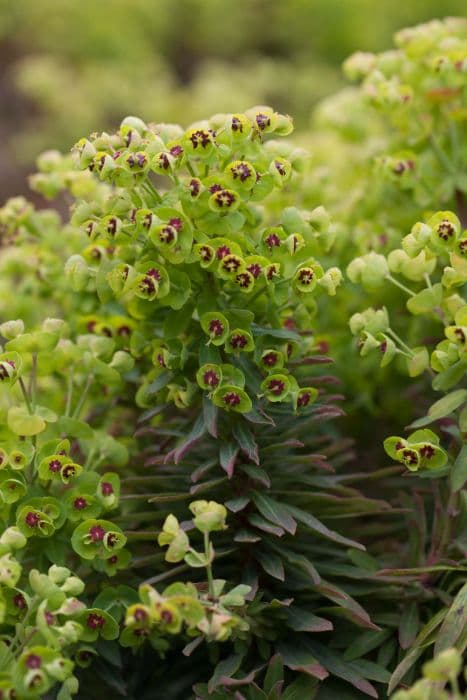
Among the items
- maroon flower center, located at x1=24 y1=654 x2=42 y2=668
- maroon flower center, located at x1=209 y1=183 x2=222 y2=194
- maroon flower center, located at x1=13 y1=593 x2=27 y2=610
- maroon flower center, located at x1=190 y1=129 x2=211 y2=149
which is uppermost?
maroon flower center, located at x1=190 y1=129 x2=211 y2=149

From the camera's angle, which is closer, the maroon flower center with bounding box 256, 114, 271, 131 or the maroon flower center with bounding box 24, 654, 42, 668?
the maroon flower center with bounding box 24, 654, 42, 668

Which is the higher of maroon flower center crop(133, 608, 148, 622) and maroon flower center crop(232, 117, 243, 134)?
maroon flower center crop(232, 117, 243, 134)

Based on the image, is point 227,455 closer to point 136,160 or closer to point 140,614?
point 140,614

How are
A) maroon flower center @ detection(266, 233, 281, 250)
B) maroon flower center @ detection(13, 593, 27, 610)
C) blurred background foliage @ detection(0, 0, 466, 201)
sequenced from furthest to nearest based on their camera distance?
1. blurred background foliage @ detection(0, 0, 466, 201)
2. maroon flower center @ detection(266, 233, 281, 250)
3. maroon flower center @ detection(13, 593, 27, 610)

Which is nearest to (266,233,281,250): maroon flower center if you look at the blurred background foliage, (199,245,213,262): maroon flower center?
(199,245,213,262): maroon flower center

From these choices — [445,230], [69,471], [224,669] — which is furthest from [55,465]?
[445,230]

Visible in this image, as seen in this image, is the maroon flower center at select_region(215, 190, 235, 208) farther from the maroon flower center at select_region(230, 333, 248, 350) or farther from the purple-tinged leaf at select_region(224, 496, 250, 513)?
the purple-tinged leaf at select_region(224, 496, 250, 513)
